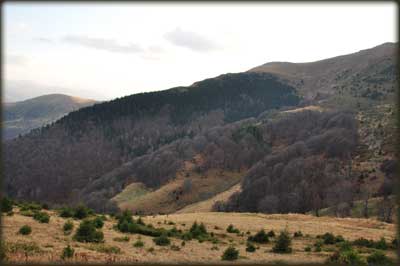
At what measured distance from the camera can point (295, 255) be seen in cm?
2614

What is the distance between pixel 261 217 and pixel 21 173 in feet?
553

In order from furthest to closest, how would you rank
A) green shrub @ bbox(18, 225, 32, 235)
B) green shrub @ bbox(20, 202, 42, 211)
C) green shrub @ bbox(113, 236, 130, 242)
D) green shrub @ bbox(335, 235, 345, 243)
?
green shrub @ bbox(20, 202, 42, 211) < green shrub @ bbox(335, 235, 345, 243) < green shrub @ bbox(113, 236, 130, 242) < green shrub @ bbox(18, 225, 32, 235)

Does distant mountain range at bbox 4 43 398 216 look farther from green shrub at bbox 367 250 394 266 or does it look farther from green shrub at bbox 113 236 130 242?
green shrub at bbox 113 236 130 242

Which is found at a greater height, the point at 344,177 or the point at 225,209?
the point at 344,177

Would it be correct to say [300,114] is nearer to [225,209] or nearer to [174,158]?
[174,158]

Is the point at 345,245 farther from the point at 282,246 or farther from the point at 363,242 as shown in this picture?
the point at 282,246

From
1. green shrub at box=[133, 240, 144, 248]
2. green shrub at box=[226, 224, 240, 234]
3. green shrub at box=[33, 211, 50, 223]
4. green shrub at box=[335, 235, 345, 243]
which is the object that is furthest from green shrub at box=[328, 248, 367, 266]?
green shrub at box=[33, 211, 50, 223]

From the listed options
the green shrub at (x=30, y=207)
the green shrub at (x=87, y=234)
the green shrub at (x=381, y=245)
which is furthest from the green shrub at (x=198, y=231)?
the green shrub at (x=30, y=207)

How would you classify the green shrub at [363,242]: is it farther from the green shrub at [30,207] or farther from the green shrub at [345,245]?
the green shrub at [30,207]

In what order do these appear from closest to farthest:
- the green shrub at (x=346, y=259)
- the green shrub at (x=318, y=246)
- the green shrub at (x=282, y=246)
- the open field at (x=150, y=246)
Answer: the open field at (x=150, y=246) < the green shrub at (x=346, y=259) < the green shrub at (x=282, y=246) < the green shrub at (x=318, y=246)

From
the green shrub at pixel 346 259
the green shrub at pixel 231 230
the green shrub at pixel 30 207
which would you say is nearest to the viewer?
the green shrub at pixel 346 259

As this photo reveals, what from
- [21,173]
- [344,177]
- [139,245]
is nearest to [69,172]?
[21,173]

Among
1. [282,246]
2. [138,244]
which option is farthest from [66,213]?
[282,246]

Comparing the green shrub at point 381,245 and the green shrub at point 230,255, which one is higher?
the green shrub at point 230,255
